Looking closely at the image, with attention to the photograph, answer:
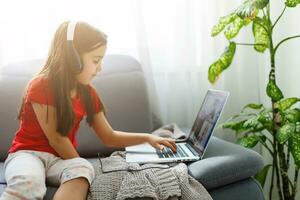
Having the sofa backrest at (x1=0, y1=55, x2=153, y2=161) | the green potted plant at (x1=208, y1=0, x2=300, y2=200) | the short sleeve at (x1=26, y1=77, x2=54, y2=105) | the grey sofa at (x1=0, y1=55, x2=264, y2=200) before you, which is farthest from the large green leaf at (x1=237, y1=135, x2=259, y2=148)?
the short sleeve at (x1=26, y1=77, x2=54, y2=105)

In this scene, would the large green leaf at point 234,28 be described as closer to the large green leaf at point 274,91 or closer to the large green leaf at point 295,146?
the large green leaf at point 274,91

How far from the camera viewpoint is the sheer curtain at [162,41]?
1.92 m

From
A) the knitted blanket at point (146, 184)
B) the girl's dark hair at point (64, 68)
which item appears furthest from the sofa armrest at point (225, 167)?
the girl's dark hair at point (64, 68)

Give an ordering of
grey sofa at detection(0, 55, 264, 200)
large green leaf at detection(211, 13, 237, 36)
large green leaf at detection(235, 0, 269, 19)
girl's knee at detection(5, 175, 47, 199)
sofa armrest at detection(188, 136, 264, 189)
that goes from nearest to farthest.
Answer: girl's knee at detection(5, 175, 47, 199) < sofa armrest at detection(188, 136, 264, 189) < large green leaf at detection(235, 0, 269, 19) < large green leaf at detection(211, 13, 237, 36) < grey sofa at detection(0, 55, 264, 200)

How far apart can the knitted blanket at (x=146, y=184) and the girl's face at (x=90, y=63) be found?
354mm

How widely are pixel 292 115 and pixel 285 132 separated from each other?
133 mm

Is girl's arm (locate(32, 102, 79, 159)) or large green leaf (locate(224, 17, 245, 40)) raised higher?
large green leaf (locate(224, 17, 245, 40))

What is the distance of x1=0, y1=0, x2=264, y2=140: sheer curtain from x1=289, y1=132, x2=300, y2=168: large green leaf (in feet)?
2.08

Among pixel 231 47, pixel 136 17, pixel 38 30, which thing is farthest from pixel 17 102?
pixel 231 47

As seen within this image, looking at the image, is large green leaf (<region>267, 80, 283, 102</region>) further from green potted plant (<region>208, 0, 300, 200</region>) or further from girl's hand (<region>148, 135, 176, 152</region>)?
girl's hand (<region>148, 135, 176, 152</region>)

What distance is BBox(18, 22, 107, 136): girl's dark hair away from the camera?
4.35 ft

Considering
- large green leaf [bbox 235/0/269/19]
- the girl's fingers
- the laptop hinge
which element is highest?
large green leaf [bbox 235/0/269/19]

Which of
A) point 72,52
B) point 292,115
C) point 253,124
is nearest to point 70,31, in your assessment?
point 72,52

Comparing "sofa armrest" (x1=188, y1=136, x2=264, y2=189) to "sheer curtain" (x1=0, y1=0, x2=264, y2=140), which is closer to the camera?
"sofa armrest" (x1=188, y1=136, x2=264, y2=189)
